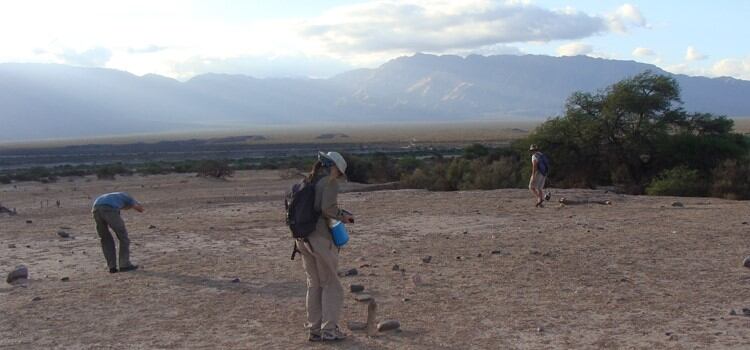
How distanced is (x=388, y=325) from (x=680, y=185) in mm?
19618

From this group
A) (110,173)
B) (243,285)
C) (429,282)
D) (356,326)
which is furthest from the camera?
(110,173)

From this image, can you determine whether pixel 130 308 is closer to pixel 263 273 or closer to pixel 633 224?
pixel 263 273

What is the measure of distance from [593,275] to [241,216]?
11476mm

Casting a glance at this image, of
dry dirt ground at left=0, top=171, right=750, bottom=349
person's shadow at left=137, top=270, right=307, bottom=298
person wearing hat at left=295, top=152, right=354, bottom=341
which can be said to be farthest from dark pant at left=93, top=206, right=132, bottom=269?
person wearing hat at left=295, top=152, right=354, bottom=341

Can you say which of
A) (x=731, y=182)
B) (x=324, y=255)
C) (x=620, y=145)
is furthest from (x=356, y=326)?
(x=620, y=145)

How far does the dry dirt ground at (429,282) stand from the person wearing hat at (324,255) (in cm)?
26

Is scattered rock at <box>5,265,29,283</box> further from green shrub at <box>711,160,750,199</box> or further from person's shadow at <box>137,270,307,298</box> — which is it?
green shrub at <box>711,160,750,199</box>

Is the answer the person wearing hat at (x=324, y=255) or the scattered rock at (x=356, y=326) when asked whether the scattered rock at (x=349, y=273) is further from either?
the person wearing hat at (x=324, y=255)

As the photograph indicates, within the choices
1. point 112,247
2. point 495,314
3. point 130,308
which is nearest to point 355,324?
point 495,314

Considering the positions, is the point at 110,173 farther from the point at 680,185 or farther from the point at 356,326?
the point at 356,326

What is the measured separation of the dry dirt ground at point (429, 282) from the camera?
324 inches

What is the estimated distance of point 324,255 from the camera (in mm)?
7922

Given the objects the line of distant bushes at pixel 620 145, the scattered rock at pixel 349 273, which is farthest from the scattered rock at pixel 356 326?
the line of distant bushes at pixel 620 145

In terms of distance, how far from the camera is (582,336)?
8.00m
